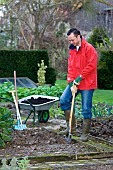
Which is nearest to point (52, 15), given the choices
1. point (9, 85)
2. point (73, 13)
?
point (73, 13)

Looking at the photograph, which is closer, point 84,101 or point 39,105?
point 84,101

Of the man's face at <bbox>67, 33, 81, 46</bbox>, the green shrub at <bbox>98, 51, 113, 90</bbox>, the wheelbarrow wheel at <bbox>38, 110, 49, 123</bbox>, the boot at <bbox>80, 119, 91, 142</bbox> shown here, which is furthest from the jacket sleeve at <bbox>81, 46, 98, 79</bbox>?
the green shrub at <bbox>98, 51, 113, 90</bbox>

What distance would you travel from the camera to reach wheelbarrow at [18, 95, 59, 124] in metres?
8.85

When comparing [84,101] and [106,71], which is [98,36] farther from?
[84,101]

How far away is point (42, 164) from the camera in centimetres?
573

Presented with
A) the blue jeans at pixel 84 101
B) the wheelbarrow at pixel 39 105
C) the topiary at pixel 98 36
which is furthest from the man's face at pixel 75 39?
the topiary at pixel 98 36

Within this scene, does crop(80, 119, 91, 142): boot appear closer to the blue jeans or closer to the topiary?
the blue jeans

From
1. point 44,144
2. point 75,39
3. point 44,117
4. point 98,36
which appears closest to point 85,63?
point 75,39

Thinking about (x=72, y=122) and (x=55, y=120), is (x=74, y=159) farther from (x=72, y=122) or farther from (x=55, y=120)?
(x=55, y=120)

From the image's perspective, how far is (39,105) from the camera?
887cm

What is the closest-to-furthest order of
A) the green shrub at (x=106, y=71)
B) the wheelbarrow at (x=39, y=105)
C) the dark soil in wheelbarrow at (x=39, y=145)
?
the dark soil in wheelbarrow at (x=39, y=145) → the wheelbarrow at (x=39, y=105) → the green shrub at (x=106, y=71)

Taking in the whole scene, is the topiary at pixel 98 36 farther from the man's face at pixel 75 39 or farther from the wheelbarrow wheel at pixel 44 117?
the man's face at pixel 75 39

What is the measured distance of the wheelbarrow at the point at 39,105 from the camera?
885 centimetres

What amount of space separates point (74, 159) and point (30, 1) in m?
19.2
